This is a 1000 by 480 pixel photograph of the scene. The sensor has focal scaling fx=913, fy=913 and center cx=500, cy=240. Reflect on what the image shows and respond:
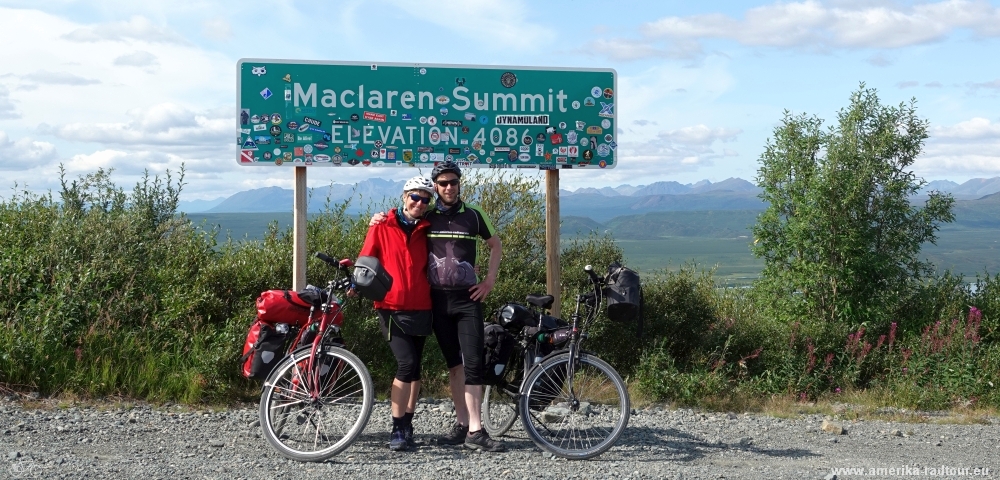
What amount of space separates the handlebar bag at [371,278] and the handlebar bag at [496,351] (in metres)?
0.90

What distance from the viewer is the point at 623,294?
6.60 metres

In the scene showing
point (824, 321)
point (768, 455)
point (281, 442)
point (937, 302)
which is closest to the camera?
point (281, 442)

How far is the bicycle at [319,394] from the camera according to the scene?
6.22 meters

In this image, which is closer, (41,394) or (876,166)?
(41,394)

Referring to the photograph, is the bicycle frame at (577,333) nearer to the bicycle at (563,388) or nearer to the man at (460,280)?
the bicycle at (563,388)

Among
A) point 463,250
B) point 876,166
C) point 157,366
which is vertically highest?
point 876,166

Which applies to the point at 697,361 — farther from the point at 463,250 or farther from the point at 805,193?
the point at 463,250

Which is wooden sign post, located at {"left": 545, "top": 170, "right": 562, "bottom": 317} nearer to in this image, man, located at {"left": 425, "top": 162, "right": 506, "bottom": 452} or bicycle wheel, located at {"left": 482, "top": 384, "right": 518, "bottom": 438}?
bicycle wheel, located at {"left": 482, "top": 384, "right": 518, "bottom": 438}

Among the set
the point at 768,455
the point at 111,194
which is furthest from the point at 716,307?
the point at 111,194

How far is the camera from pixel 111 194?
13586 mm

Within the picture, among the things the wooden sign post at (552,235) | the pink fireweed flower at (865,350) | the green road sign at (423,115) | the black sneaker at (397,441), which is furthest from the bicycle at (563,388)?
the pink fireweed flower at (865,350)

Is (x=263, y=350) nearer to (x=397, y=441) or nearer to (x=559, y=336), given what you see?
(x=397, y=441)

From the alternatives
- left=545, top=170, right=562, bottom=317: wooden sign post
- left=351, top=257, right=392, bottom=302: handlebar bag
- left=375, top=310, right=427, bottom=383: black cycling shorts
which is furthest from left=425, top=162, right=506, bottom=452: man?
left=545, top=170, right=562, bottom=317: wooden sign post

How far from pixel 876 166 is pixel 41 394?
8.93 meters
